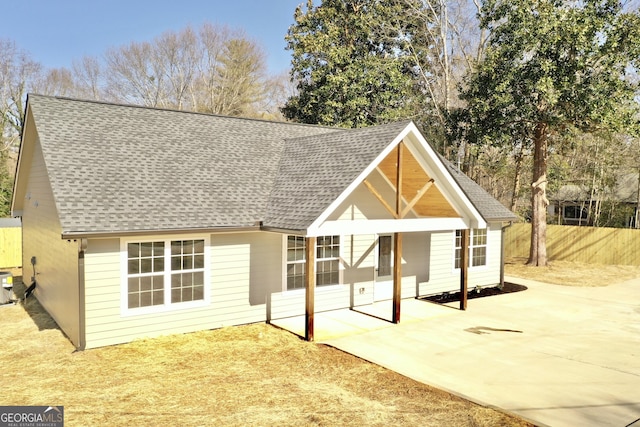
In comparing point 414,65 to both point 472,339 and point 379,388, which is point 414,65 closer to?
point 472,339

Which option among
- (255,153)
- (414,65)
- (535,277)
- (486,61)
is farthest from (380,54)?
(255,153)

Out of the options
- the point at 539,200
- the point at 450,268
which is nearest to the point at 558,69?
the point at 539,200

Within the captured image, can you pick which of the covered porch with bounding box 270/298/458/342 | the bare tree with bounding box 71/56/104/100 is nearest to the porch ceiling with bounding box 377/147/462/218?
the covered porch with bounding box 270/298/458/342

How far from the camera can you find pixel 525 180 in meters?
36.1

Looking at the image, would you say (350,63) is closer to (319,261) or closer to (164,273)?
(319,261)

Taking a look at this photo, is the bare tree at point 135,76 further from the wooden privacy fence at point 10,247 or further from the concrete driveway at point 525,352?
the concrete driveway at point 525,352

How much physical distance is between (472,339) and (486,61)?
1600cm

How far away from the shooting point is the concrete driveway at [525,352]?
7.74m

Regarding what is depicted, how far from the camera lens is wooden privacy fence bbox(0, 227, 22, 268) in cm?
2136

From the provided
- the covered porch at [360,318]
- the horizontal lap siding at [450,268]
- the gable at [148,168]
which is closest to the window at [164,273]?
the gable at [148,168]

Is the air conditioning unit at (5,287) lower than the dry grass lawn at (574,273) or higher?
higher

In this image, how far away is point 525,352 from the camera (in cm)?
1031

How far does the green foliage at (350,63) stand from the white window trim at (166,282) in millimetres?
19165

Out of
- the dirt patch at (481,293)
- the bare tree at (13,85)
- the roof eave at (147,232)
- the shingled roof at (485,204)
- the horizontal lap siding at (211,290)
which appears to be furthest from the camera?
the bare tree at (13,85)
